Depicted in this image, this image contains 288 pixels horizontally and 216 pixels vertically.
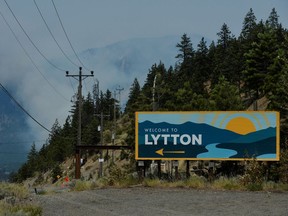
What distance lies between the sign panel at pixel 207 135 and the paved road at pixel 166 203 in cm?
315

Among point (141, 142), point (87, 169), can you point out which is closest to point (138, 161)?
point (141, 142)

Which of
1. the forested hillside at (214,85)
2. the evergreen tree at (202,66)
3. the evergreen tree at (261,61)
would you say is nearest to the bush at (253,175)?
the forested hillside at (214,85)

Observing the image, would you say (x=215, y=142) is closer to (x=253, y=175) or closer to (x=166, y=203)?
(x=253, y=175)

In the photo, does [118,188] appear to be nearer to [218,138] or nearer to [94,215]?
[218,138]

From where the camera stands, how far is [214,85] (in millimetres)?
83625

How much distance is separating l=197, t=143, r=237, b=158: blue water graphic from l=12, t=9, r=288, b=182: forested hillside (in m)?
2.50

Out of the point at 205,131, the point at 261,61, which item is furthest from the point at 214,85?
the point at 205,131

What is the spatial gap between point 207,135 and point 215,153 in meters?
0.97

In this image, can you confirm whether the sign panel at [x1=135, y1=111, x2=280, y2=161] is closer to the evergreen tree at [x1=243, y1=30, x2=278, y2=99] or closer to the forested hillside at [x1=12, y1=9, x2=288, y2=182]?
the forested hillside at [x1=12, y1=9, x2=288, y2=182]

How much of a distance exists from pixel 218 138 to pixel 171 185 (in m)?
3.40

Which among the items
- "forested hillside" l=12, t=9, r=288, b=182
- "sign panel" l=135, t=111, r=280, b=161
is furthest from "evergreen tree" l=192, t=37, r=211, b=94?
"sign panel" l=135, t=111, r=280, b=161

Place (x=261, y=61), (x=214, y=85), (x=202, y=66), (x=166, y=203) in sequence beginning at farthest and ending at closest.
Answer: (x=202, y=66) < (x=214, y=85) < (x=261, y=61) < (x=166, y=203)

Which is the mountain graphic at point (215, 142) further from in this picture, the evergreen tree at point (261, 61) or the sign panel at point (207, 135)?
the evergreen tree at point (261, 61)

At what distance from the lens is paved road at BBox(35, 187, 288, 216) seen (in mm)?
14375
